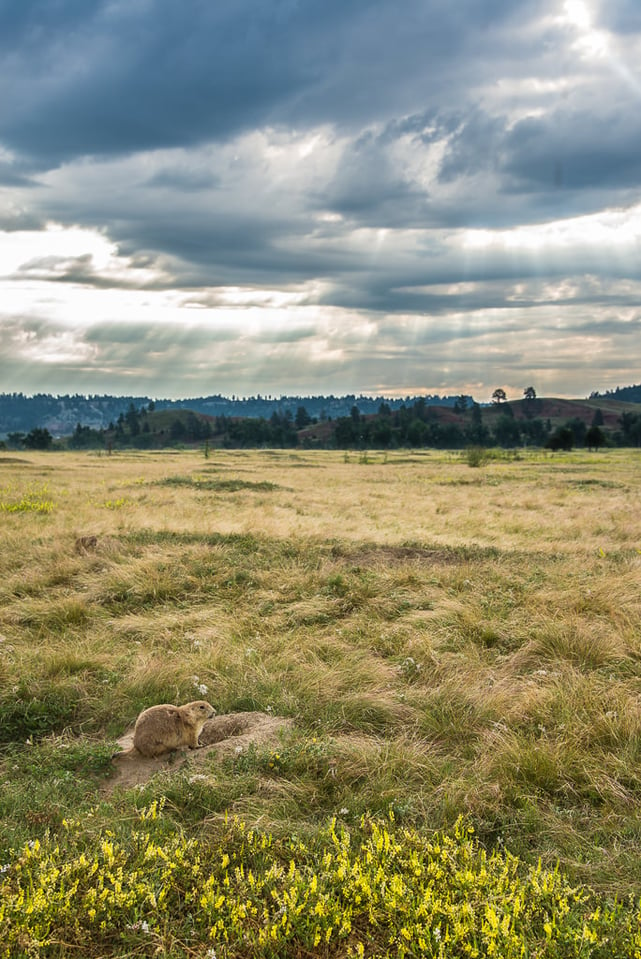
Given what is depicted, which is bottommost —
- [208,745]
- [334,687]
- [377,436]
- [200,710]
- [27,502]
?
[208,745]

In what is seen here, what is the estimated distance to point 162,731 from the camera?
533 centimetres

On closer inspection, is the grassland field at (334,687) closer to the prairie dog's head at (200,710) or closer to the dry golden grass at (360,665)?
the dry golden grass at (360,665)

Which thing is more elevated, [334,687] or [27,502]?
[27,502]

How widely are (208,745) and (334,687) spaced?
1570 millimetres

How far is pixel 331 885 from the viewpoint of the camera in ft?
12.1

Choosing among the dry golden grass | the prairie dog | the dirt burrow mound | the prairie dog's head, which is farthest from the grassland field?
the prairie dog's head

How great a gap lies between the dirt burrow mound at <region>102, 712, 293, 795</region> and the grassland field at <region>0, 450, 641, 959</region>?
0.47 ft

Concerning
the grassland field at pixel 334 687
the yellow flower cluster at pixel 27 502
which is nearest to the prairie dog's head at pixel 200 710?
the grassland field at pixel 334 687

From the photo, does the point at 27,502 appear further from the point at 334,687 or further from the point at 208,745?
the point at 208,745

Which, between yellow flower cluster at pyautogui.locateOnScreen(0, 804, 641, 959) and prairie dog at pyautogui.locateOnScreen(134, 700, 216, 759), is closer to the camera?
yellow flower cluster at pyautogui.locateOnScreen(0, 804, 641, 959)

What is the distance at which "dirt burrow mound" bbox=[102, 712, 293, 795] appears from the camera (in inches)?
201

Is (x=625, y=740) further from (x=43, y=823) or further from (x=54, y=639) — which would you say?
(x=54, y=639)

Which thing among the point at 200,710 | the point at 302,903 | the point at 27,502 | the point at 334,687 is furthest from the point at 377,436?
the point at 302,903

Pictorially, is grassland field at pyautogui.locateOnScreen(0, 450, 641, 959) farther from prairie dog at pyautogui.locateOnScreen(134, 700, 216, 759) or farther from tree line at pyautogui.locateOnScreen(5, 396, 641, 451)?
tree line at pyautogui.locateOnScreen(5, 396, 641, 451)
